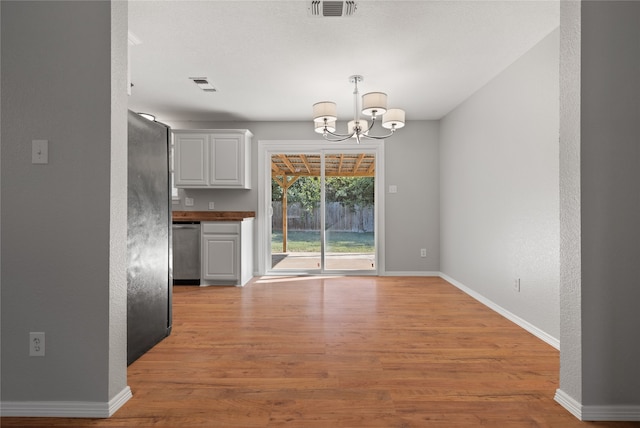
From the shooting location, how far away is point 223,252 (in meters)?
4.88

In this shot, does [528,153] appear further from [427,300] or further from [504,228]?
[427,300]

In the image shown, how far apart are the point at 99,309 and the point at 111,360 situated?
256mm

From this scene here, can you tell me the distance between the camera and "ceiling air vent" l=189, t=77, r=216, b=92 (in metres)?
3.83

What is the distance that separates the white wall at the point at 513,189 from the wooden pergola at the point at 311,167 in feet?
4.45

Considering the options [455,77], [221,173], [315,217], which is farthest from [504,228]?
[221,173]

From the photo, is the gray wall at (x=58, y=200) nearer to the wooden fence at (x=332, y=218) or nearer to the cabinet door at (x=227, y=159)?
the cabinet door at (x=227, y=159)

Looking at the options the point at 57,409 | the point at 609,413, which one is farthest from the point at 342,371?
the point at 57,409

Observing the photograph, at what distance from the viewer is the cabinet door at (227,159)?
521 centimetres

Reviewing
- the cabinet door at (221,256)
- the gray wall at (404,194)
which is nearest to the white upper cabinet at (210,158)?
the gray wall at (404,194)

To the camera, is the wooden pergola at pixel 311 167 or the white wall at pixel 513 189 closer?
the white wall at pixel 513 189

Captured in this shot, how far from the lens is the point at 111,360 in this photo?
177 centimetres

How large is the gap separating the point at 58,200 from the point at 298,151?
13.4ft

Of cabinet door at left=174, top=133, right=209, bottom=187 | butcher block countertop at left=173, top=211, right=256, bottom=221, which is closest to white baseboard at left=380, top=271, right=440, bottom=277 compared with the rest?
butcher block countertop at left=173, top=211, right=256, bottom=221

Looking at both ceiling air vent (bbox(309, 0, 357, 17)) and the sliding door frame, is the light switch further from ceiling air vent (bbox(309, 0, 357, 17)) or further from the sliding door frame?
the sliding door frame
